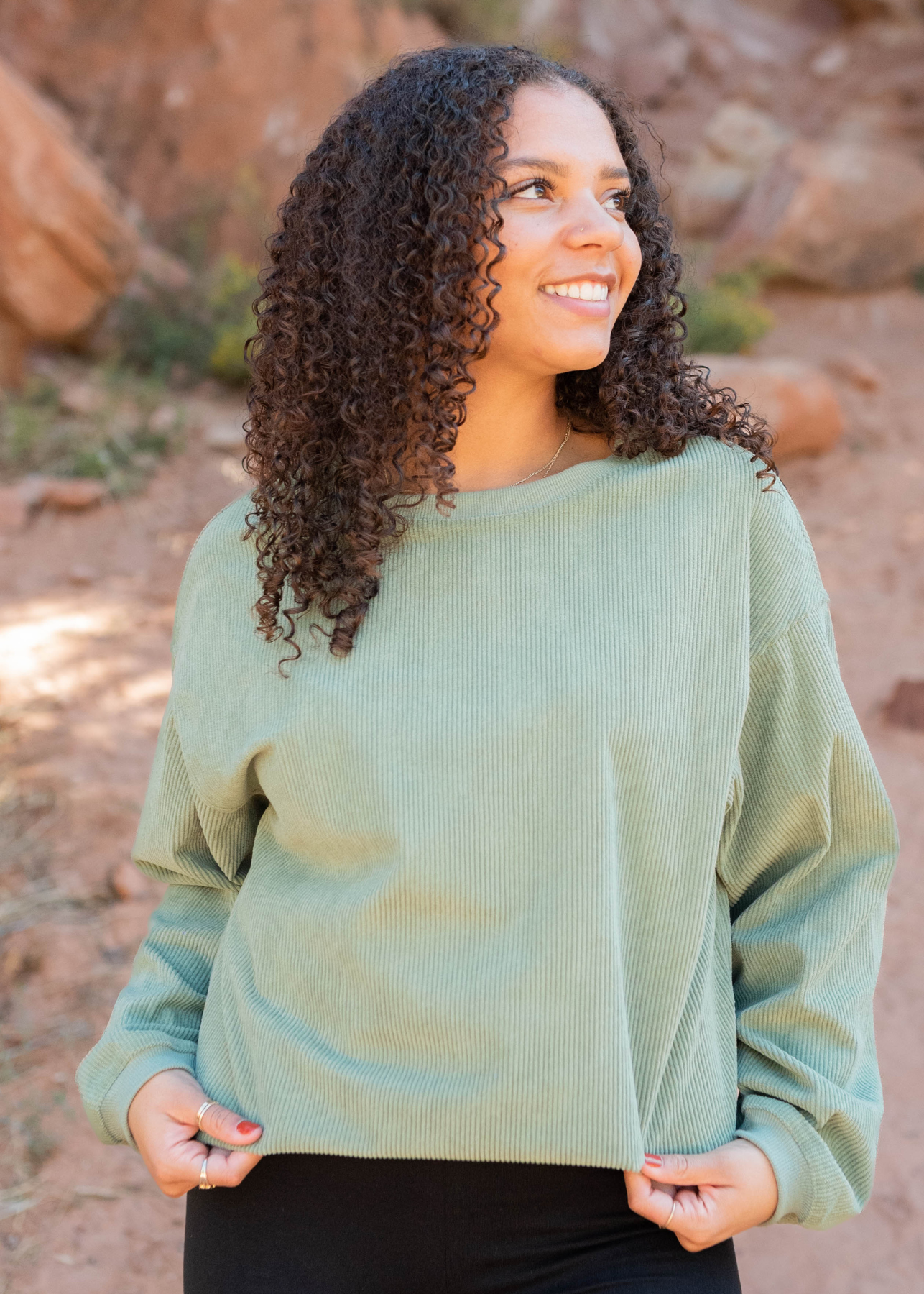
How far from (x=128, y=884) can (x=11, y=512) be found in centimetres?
258

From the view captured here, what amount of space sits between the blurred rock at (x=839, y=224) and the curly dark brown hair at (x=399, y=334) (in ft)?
23.8

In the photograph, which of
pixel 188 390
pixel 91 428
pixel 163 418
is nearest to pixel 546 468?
pixel 91 428

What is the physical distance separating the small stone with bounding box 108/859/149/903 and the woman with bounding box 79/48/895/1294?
172 centimetres

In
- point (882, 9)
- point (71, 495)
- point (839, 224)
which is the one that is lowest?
point (71, 495)

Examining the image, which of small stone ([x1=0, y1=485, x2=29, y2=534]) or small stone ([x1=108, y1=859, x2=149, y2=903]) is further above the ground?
small stone ([x1=0, y1=485, x2=29, y2=534])

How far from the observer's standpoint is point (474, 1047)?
1.34 meters

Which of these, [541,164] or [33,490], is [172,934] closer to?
[541,164]

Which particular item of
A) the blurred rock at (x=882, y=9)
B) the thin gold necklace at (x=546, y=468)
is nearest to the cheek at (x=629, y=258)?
the thin gold necklace at (x=546, y=468)

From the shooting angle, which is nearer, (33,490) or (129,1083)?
(129,1083)

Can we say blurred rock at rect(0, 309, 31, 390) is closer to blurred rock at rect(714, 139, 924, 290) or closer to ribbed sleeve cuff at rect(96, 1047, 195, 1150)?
blurred rock at rect(714, 139, 924, 290)

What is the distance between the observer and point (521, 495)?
148 cm

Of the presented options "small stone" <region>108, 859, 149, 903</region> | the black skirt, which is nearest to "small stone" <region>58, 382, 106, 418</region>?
"small stone" <region>108, 859, 149, 903</region>

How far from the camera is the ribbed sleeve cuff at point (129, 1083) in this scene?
5.05ft

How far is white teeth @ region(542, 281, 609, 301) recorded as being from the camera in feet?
4.79
